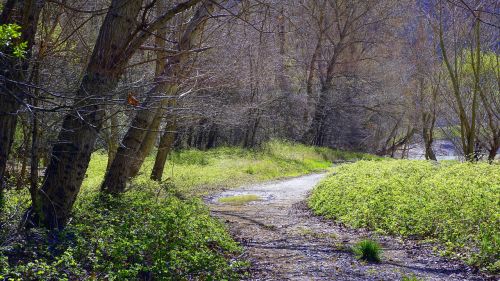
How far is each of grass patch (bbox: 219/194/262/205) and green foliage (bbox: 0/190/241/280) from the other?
737cm

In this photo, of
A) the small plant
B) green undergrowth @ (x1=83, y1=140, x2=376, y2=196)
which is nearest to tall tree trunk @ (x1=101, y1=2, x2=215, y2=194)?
the small plant

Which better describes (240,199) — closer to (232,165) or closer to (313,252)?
(313,252)

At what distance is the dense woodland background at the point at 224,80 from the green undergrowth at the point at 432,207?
9.84 feet

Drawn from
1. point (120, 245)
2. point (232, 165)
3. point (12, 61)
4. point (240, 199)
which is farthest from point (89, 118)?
point (232, 165)

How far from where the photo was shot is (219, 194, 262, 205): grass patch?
15.5m

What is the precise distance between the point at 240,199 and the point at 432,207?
7722mm

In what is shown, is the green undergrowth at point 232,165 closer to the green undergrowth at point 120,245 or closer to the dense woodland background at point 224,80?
the dense woodland background at point 224,80

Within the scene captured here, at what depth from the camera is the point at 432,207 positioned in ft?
30.6

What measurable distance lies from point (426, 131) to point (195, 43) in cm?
2286

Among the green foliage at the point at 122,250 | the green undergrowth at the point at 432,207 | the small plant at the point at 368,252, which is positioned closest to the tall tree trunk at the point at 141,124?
the green foliage at the point at 122,250

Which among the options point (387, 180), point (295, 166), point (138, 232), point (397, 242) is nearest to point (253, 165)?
point (295, 166)

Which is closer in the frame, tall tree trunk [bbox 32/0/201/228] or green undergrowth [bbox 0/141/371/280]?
green undergrowth [bbox 0/141/371/280]

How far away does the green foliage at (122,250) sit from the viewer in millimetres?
5297

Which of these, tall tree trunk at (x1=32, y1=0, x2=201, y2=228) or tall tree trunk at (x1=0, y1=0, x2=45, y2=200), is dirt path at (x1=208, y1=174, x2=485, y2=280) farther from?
tall tree trunk at (x1=0, y1=0, x2=45, y2=200)
